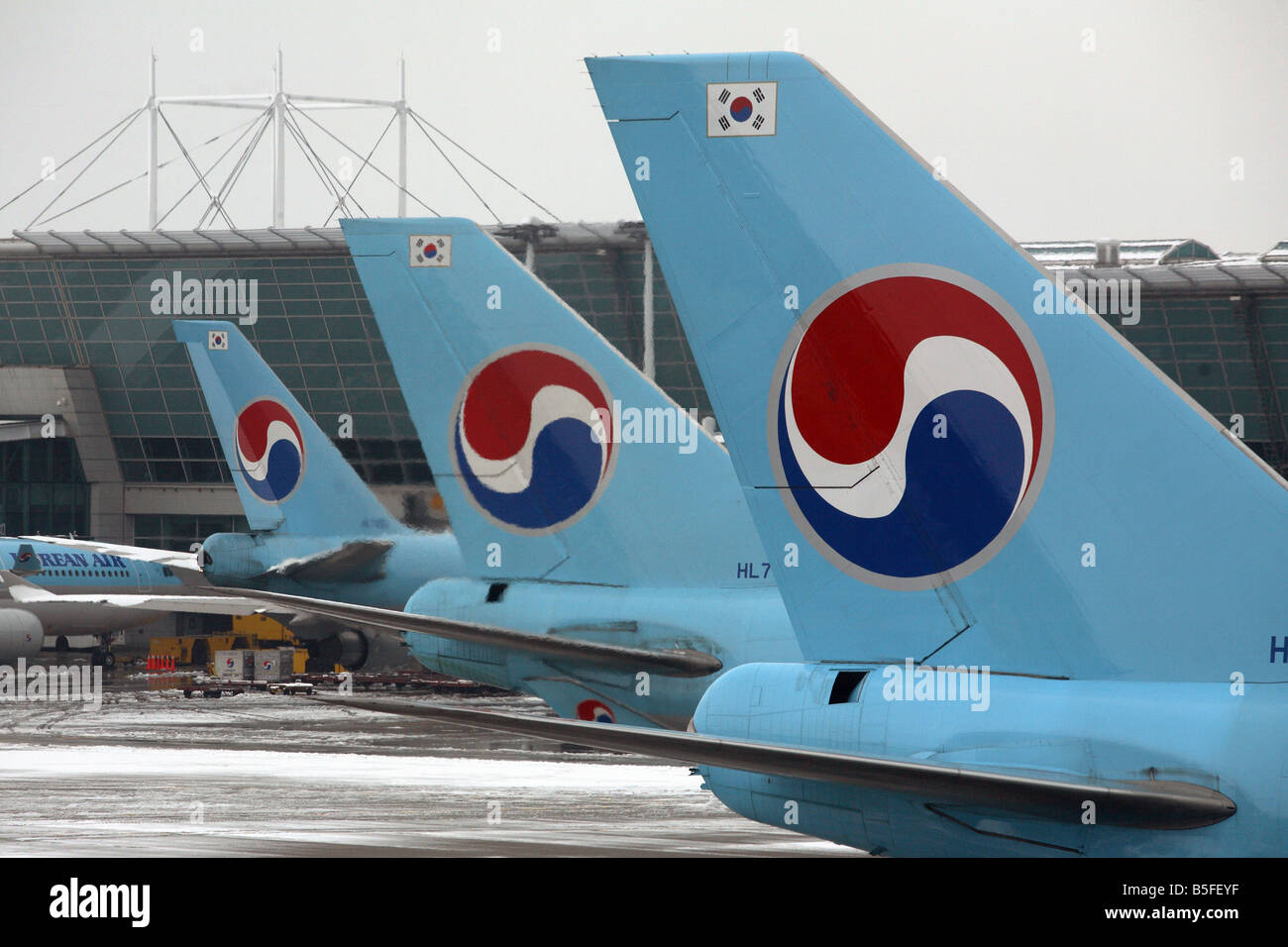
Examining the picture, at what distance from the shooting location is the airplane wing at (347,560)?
31.2m

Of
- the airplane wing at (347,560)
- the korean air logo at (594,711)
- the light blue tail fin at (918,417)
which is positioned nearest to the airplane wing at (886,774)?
the light blue tail fin at (918,417)

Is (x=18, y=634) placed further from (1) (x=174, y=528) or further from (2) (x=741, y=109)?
(2) (x=741, y=109)

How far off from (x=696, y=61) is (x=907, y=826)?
4.16 meters

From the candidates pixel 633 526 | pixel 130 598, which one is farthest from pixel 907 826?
pixel 130 598

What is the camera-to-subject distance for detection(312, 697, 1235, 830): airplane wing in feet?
21.0

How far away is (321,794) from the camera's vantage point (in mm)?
18141

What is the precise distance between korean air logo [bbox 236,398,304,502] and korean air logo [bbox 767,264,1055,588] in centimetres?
2608

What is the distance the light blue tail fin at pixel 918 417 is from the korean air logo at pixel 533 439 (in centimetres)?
598

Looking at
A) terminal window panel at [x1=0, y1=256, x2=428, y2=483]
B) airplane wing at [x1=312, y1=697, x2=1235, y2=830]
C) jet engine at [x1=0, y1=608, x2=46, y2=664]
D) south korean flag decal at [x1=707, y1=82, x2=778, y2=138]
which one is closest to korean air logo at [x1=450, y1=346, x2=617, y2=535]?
south korean flag decal at [x1=707, y1=82, x2=778, y2=138]

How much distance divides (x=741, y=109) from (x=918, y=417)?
Result: 6.39ft

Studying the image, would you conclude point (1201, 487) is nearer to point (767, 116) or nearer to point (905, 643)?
point (905, 643)

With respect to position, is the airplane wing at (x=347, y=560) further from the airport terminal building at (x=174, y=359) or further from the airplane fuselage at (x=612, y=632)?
the airport terminal building at (x=174, y=359)

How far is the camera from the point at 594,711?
13227mm
